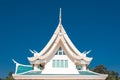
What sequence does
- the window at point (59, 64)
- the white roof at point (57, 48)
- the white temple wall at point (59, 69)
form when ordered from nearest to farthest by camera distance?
the white temple wall at point (59, 69)
the white roof at point (57, 48)
the window at point (59, 64)

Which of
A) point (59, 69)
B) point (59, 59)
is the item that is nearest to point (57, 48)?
point (59, 59)

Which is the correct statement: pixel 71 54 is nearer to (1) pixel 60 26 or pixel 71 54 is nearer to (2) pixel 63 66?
(2) pixel 63 66

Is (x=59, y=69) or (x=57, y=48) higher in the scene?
(x=57, y=48)

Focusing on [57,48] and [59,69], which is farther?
[57,48]

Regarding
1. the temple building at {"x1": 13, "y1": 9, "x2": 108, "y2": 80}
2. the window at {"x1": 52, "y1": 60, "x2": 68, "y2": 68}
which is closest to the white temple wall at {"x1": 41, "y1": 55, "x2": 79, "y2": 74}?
the temple building at {"x1": 13, "y1": 9, "x2": 108, "y2": 80}

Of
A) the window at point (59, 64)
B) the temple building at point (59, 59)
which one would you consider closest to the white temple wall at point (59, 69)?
the temple building at point (59, 59)

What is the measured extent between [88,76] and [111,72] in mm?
26952

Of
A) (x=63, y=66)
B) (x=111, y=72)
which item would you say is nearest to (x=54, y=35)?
(x=63, y=66)

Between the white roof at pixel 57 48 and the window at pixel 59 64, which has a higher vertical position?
the white roof at pixel 57 48

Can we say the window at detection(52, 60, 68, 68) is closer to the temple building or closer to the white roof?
the temple building

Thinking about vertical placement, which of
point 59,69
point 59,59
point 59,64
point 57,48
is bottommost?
point 59,69

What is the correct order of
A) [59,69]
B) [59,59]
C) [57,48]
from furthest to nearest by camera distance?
1. [57,48]
2. [59,59]
3. [59,69]

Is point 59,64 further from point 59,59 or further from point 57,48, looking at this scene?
point 57,48

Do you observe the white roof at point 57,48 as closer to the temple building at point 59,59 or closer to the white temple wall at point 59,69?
the temple building at point 59,59
